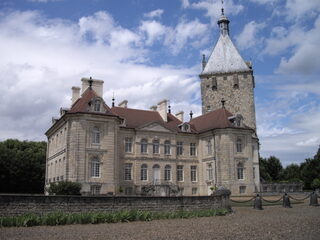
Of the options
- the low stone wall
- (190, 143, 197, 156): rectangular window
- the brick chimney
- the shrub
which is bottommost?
the low stone wall

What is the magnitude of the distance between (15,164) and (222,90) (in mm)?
26770

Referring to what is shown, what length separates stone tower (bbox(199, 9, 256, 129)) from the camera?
1865 inches

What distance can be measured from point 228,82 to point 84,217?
35385mm

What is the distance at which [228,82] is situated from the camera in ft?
159

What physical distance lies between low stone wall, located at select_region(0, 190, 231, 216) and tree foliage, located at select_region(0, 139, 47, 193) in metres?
24.8

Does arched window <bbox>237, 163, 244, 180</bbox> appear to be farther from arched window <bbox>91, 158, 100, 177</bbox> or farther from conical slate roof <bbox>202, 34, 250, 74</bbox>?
conical slate roof <bbox>202, 34, 250, 74</bbox>

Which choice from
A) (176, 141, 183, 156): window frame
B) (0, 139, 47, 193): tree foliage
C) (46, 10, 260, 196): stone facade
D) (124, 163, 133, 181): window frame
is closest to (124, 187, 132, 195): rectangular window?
(46, 10, 260, 196): stone facade

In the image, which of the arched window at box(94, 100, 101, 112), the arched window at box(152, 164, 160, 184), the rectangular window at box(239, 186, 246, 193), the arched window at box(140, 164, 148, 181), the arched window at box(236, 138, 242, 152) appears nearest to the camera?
the arched window at box(94, 100, 101, 112)

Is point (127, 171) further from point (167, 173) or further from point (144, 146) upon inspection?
point (167, 173)

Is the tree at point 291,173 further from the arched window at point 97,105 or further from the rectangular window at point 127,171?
the arched window at point 97,105

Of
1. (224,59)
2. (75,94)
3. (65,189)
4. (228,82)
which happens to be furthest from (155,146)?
(224,59)

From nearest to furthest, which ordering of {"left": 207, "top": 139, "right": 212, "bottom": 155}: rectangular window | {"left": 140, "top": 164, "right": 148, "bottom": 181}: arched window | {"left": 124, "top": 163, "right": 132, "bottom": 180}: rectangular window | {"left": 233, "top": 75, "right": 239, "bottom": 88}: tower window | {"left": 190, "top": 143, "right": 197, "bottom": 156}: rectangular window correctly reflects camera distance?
{"left": 124, "top": 163, "right": 132, "bottom": 180}: rectangular window
{"left": 140, "top": 164, "right": 148, "bottom": 181}: arched window
{"left": 207, "top": 139, "right": 212, "bottom": 155}: rectangular window
{"left": 190, "top": 143, "right": 197, "bottom": 156}: rectangular window
{"left": 233, "top": 75, "right": 239, "bottom": 88}: tower window

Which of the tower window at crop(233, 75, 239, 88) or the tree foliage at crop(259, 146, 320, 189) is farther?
the tree foliage at crop(259, 146, 320, 189)

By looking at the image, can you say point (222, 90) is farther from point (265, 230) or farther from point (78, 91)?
point (265, 230)
